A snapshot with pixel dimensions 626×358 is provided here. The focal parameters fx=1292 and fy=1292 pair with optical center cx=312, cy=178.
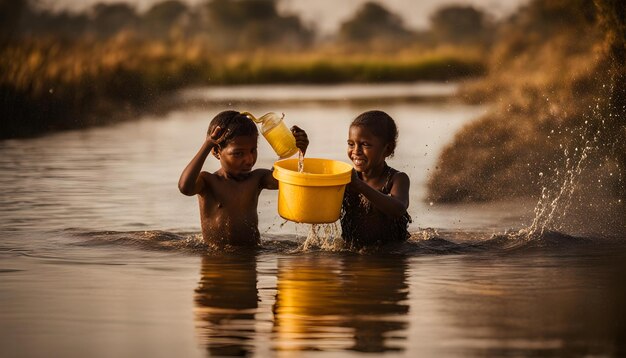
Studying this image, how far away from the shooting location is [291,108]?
25.3 m

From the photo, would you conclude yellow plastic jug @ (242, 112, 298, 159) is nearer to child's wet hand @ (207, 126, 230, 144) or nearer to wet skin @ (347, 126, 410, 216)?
child's wet hand @ (207, 126, 230, 144)

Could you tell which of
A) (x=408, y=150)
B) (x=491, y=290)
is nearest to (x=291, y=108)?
(x=408, y=150)

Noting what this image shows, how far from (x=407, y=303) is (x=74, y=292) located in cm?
184

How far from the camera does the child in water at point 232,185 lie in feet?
27.0

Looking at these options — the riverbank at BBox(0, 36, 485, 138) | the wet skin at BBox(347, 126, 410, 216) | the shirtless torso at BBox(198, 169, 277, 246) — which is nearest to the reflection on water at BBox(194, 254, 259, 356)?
the shirtless torso at BBox(198, 169, 277, 246)

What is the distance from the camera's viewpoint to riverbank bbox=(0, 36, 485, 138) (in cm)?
1970

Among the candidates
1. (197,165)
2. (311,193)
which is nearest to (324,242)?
(311,193)

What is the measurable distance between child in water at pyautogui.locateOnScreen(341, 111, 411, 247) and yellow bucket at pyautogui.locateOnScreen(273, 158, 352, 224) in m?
0.47

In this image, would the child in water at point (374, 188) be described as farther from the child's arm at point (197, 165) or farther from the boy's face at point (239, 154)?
the child's arm at point (197, 165)

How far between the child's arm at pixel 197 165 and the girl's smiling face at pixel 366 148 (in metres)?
0.89

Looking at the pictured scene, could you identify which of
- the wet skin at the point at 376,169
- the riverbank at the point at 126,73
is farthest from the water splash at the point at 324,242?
the riverbank at the point at 126,73

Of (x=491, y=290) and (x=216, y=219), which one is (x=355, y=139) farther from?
(x=491, y=290)

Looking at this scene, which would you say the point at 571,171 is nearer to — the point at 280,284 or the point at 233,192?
the point at 233,192

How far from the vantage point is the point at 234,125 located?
819cm
